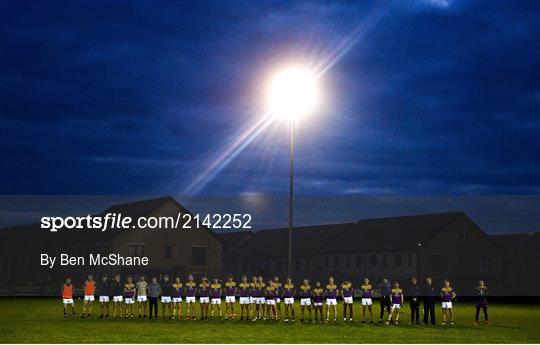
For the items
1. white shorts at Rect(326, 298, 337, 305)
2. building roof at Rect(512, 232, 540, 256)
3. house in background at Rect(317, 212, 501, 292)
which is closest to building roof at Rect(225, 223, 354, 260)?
house in background at Rect(317, 212, 501, 292)

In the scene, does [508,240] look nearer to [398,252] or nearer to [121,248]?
[398,252]

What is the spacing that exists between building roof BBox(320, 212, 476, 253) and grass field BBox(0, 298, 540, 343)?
46.7 m

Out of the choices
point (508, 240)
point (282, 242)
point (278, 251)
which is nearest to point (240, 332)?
point (278, 251)

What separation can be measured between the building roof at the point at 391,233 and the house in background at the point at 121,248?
17.6 metres

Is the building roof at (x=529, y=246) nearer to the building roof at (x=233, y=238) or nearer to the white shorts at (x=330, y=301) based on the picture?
the building roof at (x=233, y=238)

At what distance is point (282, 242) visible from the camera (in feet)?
328

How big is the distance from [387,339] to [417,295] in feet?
25.3

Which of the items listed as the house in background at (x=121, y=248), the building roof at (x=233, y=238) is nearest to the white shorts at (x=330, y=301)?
the house in background at (x=121, y=248)

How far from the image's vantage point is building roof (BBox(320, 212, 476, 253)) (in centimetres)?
8350

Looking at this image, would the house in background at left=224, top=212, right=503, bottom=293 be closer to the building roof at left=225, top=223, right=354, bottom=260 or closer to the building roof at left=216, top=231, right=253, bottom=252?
the building roof at left=225, top=223, right=354, bottom=260

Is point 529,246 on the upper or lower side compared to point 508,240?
lower

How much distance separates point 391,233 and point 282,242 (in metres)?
17.7

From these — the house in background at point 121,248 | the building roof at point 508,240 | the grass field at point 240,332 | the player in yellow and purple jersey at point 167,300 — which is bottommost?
the grass field at point 240,332

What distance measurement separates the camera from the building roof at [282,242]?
96.3 m
